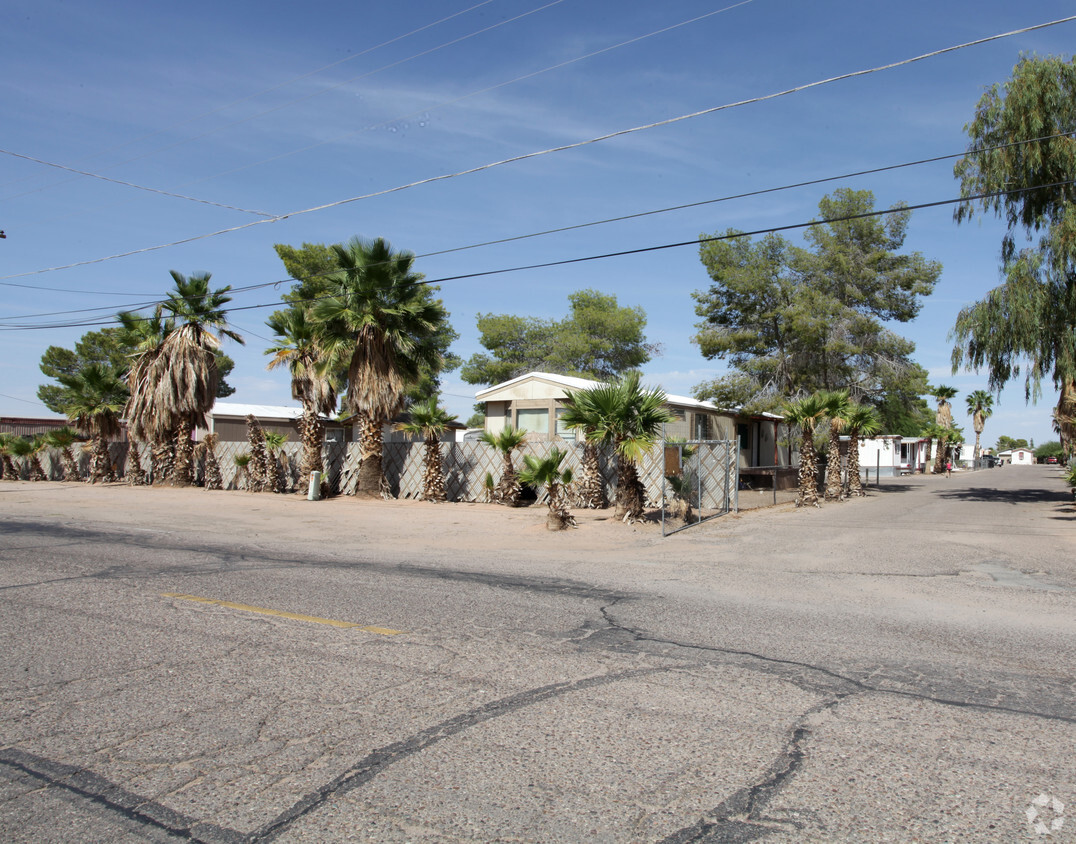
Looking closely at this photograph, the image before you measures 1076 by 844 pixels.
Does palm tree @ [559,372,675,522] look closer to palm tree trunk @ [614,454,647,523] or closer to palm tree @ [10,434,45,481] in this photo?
palm tree trunk @ [614,454,647,523]

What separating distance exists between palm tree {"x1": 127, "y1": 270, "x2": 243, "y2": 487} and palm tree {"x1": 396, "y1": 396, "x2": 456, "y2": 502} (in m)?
10.0

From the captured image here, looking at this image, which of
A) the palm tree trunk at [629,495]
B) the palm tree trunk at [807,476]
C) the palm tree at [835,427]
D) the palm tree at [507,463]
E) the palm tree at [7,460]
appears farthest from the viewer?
the palm tree at [7,460]

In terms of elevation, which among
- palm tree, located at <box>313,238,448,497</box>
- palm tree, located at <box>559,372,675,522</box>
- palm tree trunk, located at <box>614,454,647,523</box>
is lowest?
palm tree trunk, located at <box>614,454,647,523</box>

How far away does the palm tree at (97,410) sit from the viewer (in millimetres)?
31938

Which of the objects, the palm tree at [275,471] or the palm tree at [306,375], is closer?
the palm tree at [306,375]

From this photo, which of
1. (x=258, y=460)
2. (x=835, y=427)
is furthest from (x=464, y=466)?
(x=835, y=427)

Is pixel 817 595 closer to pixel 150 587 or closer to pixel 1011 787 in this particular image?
pixel 1011 787

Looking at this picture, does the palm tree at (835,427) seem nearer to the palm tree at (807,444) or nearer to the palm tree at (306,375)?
the palm tree at (807,444)

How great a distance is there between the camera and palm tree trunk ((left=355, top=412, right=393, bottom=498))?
22.8m

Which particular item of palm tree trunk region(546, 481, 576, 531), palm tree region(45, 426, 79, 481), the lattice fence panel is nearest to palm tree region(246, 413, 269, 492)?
the lattice fence panel

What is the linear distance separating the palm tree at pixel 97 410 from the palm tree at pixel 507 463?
19.6 m

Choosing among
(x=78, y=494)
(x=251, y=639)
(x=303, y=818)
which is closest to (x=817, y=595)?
(x=251, y=639)
